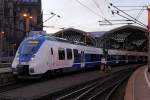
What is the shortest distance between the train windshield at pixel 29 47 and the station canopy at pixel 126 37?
77.4m

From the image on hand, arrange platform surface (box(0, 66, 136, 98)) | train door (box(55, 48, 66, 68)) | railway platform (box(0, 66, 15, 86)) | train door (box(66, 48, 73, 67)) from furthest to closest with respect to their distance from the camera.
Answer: train door (box(66, 48, 73, 67)), train door (box(55, 48, 66, 68)), railway platform (box(0, 66, 15, 86)), platform surface (box(0, 66, 136, 98))

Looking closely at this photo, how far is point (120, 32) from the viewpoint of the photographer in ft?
393

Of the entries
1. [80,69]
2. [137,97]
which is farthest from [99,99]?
[80,69]

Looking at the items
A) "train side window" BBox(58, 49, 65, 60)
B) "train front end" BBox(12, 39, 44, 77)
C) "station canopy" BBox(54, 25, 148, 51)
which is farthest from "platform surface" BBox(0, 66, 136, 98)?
"station canopy" BBox(54, 25, 148, 51)

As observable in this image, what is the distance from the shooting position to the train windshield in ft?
91.6

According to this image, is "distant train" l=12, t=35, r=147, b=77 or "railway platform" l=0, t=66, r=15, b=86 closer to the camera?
"railway platform" l=0, t=66, r=15, b=86

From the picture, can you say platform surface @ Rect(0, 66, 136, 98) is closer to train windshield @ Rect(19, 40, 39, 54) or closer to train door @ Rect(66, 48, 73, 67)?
train windshield @ Rect(19, 40, 39, 54)

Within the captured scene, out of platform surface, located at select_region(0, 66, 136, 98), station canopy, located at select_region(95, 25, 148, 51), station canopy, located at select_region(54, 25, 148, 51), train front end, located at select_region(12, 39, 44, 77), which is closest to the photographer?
platform surface, located at select_region(0, 66, 136, 98)

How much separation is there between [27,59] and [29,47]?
4.10 feet

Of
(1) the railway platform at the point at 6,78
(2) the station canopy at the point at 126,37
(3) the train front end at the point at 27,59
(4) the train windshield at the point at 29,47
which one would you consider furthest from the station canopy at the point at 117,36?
(1) the railway platform at the point at 6,78

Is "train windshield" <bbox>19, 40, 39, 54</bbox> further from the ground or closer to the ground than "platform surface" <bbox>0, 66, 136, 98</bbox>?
further from the ground

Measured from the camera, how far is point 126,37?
12606 cm

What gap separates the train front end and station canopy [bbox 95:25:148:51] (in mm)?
77588

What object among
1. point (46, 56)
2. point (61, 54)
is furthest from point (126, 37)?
point (46, 56)
